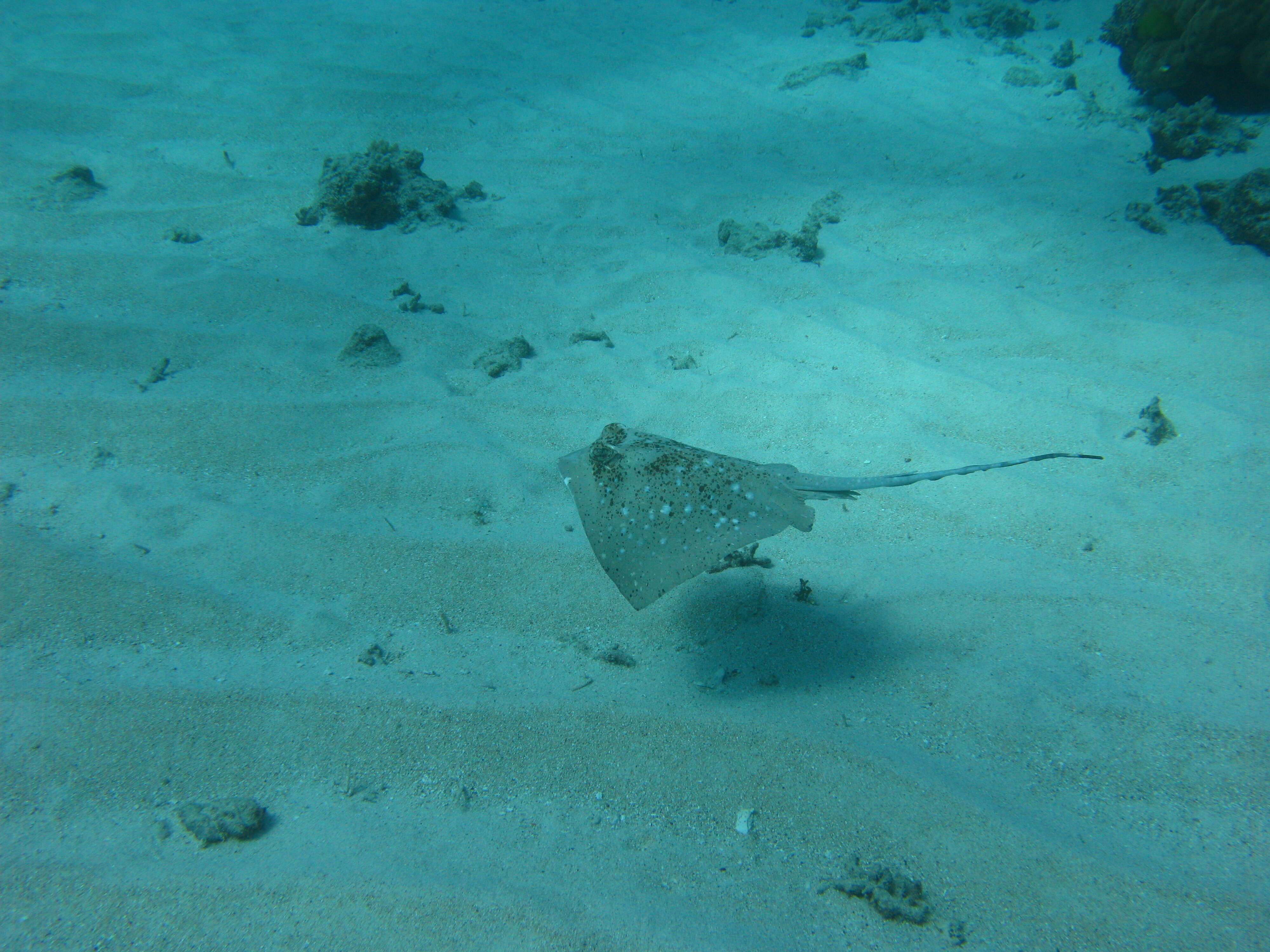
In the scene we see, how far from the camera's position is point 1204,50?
318 inches

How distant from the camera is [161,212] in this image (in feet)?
23.0

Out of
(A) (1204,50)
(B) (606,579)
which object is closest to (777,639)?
(B) (606,579)

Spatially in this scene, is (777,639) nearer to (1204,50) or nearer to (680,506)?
(680,506)

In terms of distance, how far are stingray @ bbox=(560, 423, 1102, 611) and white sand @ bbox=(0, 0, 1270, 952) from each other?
36.9 inches

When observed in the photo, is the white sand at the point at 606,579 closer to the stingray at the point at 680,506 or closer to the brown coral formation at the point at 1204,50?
the stingray at the point at 680,506

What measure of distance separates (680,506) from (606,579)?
3.90 ft

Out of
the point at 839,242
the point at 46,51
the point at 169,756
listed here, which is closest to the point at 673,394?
the point at 839,242

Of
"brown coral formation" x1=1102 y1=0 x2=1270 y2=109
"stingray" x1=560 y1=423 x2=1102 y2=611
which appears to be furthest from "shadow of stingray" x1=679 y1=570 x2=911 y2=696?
"brown coral formation" x1=1102 y1=0 x2=1270 y2=109

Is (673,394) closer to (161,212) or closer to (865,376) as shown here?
(865,376)

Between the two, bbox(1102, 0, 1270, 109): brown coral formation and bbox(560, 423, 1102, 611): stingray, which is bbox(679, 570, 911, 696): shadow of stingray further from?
bbox(1102, 0, 1270, 109): brown coral formation

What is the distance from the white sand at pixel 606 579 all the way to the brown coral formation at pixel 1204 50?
4.83 ft

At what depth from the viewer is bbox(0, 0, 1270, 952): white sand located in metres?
2.45

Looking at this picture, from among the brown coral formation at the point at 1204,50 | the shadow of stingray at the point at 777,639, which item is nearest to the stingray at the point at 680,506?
the shadow of stingray at the point at 777,639

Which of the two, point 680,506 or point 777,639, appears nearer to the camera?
point 680,506
